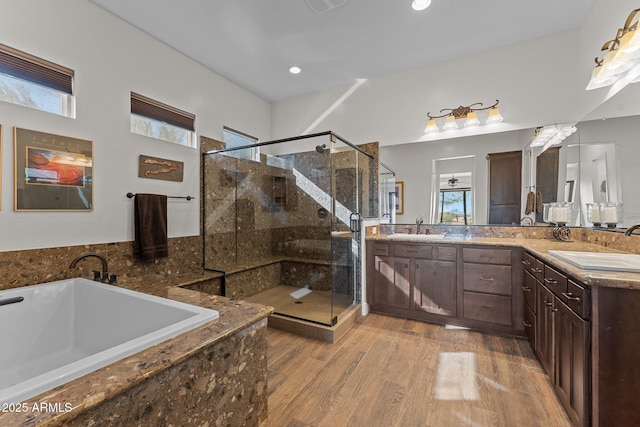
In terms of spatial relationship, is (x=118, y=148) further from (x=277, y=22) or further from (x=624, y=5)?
(x=624, y=5)

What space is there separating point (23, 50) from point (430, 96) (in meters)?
3.70

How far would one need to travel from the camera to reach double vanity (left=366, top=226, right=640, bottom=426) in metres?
1.25

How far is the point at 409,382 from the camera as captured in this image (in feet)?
6.29

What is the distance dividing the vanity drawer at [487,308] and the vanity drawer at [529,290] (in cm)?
18

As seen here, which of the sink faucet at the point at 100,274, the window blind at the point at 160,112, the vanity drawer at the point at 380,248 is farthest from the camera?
the vanity drawer at the point at 380,248

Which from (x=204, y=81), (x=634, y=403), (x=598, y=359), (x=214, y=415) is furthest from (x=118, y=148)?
(x=634, y=403)

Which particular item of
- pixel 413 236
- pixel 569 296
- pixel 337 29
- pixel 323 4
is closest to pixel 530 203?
pixel 413 236

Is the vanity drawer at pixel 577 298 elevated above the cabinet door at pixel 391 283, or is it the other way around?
the vanity drawer at pixel 577 298

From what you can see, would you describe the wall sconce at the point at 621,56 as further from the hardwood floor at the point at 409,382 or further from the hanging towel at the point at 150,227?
the hanging towel at the point at 150,227

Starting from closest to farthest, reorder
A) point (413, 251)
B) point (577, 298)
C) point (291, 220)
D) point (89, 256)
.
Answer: point (577, 298), point (89, 256), point (413, 251), point (291, 220)

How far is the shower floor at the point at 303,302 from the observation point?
9.30ft

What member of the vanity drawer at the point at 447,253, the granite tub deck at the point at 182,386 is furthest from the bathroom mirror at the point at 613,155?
the granite tub deck at the point at 182,386

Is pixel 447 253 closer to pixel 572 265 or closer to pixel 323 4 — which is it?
pixel 572 265

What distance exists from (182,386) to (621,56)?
3.13 meters
